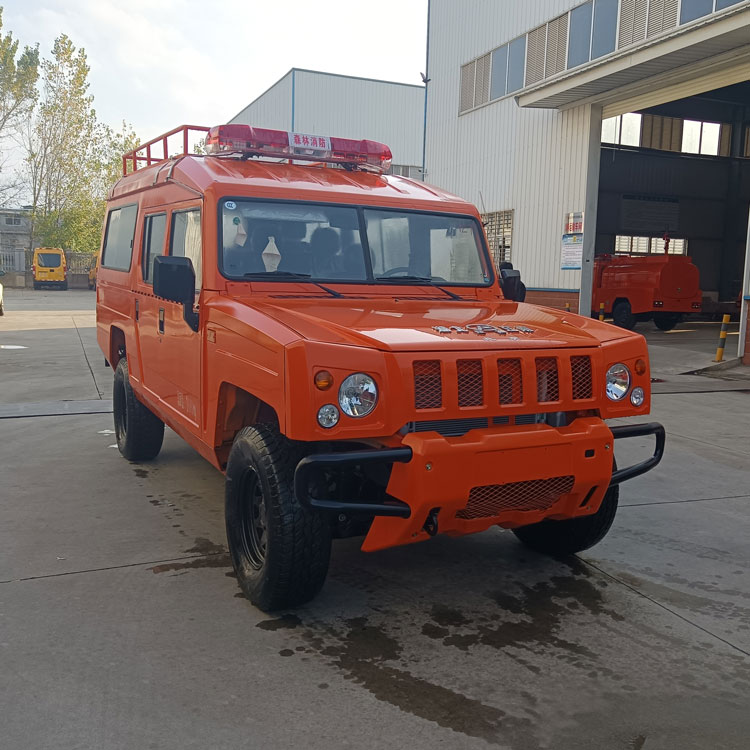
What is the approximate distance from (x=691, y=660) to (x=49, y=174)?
167ft

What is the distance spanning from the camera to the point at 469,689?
10.3ft

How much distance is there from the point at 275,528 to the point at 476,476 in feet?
3.02

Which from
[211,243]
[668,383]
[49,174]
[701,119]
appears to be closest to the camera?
[211,243]

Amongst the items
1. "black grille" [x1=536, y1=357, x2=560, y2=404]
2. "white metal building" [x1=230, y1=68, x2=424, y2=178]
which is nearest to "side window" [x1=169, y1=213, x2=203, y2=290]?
"black grille" [x1=536, y1=357, x2=560, y2=404]

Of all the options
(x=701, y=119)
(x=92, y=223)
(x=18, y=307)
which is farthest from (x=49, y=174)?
(x=701, y=119)

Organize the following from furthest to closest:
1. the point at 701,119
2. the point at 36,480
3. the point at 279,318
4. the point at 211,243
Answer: the point at 701,119 → the point at 36,480 → the point at 211,243 → the point at 279,318

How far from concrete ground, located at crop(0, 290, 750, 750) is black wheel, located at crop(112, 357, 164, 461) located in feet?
2.09

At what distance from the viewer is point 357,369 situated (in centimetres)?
328

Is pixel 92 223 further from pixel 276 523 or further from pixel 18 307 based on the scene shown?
pixel 276 523

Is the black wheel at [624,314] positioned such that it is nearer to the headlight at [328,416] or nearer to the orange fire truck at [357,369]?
the orange fire truck at [357,369]

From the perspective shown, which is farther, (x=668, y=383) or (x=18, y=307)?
(x=18, y=307)

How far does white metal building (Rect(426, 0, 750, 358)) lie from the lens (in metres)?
12.9

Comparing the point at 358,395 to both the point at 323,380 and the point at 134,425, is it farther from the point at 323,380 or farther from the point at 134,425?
the point at 134,425

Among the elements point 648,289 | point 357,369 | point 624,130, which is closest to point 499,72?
point 648,289
